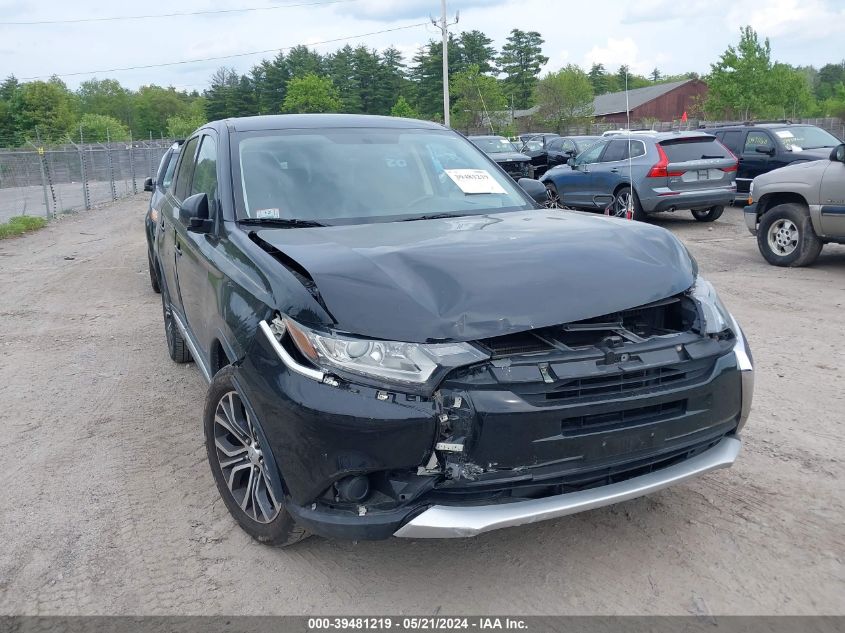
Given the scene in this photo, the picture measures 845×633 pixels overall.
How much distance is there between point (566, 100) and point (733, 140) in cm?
4551

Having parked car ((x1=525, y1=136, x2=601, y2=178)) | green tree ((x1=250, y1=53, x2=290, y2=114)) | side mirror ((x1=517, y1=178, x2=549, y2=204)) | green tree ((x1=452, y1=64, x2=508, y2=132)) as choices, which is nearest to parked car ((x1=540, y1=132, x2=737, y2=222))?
side mirror ((x1=517, y1=178, x2=549, y2=204))

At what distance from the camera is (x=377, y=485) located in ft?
8.89

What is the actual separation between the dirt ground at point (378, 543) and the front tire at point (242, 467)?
0.14 meters

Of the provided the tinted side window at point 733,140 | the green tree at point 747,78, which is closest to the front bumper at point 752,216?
the tinted side window at point 733,140

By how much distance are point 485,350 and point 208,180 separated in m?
2.45

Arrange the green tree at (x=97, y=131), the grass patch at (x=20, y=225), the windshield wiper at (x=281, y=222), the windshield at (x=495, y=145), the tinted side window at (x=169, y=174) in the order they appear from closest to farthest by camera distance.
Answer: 1. the windshield wiper at (x=281, y=222)
2. the tinted side window at (x=169, y=174)
3. the grass patch at (x=20, y=225)
4. the windshield at (x=495, y=145)
5. the green tree at (x=97, y=131)

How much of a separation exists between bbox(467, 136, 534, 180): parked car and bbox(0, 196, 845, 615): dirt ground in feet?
42.3

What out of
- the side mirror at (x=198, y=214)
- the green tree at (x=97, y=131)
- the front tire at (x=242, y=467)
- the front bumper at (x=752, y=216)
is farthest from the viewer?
the green tree at (x=97, y=131)

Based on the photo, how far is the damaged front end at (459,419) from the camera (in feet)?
8.55

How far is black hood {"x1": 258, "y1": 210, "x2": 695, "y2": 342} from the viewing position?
8.90 feet

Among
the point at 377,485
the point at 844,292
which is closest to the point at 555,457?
the point at 377,485

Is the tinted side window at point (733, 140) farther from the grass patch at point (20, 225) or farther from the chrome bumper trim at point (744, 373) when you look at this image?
the grass patch at point (20, 225)

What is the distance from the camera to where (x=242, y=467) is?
10.8 feet

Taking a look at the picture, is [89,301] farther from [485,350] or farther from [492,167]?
[485,350]
